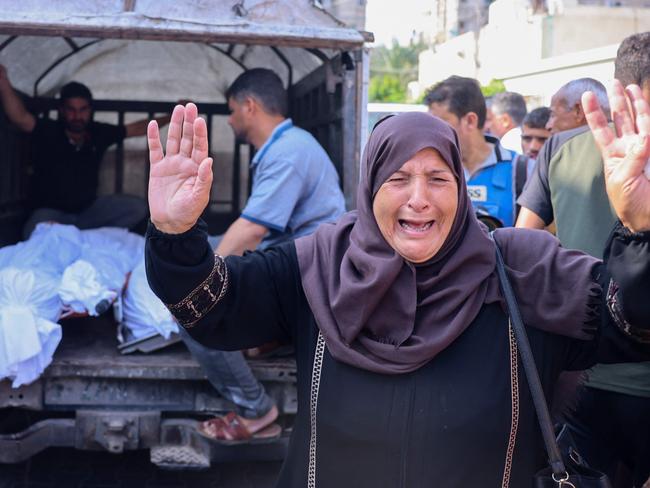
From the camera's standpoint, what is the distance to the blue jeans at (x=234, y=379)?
399 cm

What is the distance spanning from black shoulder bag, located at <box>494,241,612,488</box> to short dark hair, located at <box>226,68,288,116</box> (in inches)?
107

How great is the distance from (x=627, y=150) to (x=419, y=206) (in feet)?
1.63

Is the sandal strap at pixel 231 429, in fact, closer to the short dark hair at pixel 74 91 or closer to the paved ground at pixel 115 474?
the paved ground at pixel 115 474

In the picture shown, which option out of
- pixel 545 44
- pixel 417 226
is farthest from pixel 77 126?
pixel 545 44

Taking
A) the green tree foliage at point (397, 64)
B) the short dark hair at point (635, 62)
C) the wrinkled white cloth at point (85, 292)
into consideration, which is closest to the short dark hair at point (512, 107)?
the wrinkled white cloth at point (85, 292)

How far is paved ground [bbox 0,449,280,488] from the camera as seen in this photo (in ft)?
15.7

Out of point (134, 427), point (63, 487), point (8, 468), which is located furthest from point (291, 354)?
point (8, 468)

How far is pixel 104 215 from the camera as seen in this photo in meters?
6.52

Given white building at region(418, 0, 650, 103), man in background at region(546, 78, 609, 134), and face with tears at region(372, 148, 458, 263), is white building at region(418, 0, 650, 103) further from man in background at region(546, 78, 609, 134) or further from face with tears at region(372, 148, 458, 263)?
face with tears at region(372, 148, 458, 263)

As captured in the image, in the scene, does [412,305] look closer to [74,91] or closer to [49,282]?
[49,282]

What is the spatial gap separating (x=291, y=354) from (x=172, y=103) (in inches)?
131

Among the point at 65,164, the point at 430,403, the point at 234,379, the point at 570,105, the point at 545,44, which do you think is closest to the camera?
the point at 430,403

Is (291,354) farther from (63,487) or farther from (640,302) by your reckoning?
(640,302)

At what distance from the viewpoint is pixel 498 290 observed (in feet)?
7.26
